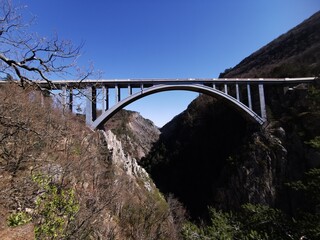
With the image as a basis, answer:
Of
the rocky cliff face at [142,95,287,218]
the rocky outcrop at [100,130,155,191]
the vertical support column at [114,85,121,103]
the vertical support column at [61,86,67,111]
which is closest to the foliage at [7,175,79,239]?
the vertical support column at [61,86,67,111]

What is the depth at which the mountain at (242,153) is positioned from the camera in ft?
84.2

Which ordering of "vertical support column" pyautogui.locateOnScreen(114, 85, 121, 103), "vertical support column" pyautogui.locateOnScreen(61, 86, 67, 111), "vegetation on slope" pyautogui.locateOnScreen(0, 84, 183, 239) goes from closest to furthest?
"vertical support column" pyautogui.locateOnScreen(61, 86, 67, 111) < "vegetation on slope" pyautogui.locateOnScreen(0, 84, 183, 239) < "vertical support column" pyautogui.locateOnScreen(114, 85, 121, 103)

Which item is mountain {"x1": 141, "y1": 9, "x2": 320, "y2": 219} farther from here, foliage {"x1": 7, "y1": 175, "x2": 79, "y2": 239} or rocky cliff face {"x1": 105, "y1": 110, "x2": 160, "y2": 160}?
A: foliage {"x1": 7, "y1": 175, "x2": 79, "y2": 239}

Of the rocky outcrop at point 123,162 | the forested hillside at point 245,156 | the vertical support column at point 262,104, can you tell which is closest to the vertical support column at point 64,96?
the forested hillside at point 245,156

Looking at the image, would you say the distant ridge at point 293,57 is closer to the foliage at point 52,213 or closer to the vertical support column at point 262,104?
the vertical support column at point 262,104

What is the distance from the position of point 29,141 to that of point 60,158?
3.06 metres

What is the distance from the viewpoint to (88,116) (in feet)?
78.0

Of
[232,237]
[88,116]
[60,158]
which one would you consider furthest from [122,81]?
[232,237]

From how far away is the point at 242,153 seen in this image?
29.4 meters

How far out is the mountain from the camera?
25.7 meters

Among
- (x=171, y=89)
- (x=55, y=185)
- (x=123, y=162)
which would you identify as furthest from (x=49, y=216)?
(x=171, y=89)

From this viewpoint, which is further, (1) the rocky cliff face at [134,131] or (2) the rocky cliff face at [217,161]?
(1) the rocky cliff face at [134,131]

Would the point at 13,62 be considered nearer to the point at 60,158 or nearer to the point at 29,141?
the point at 29,141

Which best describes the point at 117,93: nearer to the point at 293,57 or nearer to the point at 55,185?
the point at 55,185
